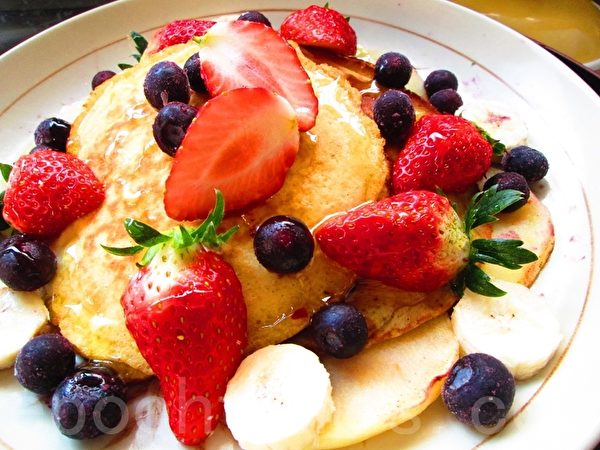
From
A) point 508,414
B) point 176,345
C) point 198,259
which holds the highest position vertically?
point 198,259

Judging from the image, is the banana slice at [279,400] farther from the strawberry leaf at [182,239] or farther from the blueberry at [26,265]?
the blueberry at [26,265]

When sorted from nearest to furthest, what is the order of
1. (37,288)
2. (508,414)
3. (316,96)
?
1. (508,414)
2. (37,288)
3. (316,96)

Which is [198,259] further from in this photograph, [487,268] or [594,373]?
[594,373]

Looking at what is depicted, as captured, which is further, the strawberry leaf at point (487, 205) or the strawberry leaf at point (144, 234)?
the strawberry leaf at point (487, 205)

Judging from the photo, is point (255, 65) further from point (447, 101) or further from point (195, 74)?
point (447, 101)

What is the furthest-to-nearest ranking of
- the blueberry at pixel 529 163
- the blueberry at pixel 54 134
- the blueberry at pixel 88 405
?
the blueberry at pixel 54 134
the blueberry at pixel 529 163
the blueberry at pixel 88 405

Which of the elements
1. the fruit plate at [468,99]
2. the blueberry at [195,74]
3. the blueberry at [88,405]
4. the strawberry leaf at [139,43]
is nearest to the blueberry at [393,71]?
the fruit plate at [468,99]

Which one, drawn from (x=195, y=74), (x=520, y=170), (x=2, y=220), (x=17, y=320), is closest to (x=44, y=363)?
(x=17, y=320)

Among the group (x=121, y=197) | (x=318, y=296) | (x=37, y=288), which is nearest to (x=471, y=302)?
(x=318, y=296)
